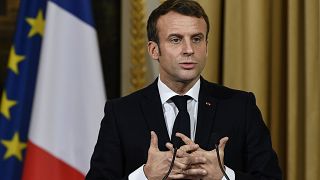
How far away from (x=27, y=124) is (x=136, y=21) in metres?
0.64

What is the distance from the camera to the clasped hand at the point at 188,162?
1.50 m

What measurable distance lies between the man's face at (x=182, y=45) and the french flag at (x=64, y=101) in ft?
2.92

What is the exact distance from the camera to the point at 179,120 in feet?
5.39

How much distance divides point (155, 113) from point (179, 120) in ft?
0.27

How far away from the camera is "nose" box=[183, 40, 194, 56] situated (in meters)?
1.60

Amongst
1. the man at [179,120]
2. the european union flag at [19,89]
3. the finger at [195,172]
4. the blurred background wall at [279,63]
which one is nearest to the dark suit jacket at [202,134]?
the man at [179,120]

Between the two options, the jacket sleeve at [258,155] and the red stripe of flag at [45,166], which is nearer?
the jacket sleeve at [258,155]

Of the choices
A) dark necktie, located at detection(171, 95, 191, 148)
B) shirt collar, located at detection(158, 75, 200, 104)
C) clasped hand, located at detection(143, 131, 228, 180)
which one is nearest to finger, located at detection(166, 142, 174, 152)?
clasped hand, located at detection(143, 131, 228, 180)

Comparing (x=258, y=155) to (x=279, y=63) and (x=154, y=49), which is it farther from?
(x=279, y=63)

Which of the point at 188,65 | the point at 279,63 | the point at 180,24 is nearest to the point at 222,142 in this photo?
the point at 188,65

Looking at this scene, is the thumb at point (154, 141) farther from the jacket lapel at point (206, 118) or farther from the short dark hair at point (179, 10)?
the short dark hair at point (179, 10)

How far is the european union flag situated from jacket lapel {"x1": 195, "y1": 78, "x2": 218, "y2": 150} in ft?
3.43

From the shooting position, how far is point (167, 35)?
165 centimetres

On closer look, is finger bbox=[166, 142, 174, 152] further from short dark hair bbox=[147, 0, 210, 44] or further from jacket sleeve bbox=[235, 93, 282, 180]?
short dark hair bbox=[147, 0, 210, 44]
